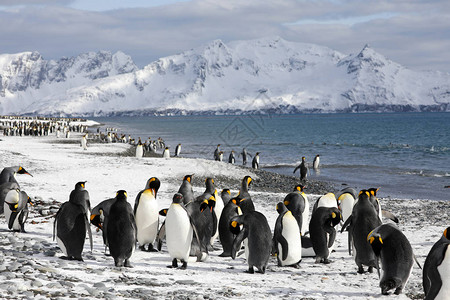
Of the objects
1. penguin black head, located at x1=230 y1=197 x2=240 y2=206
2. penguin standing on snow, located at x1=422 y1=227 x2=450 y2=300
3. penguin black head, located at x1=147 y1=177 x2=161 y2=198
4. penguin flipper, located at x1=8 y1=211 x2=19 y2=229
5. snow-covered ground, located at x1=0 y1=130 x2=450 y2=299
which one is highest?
penguin black head, located at x1=147 y1=177 x2=161 y2=198

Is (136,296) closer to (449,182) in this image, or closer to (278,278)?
(278,278)

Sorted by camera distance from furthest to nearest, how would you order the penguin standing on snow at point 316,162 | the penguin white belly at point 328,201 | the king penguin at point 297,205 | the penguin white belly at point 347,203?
1. the penguin standing on snow at point 316,162
2. the penguin white belly at point 347,203
3. the penguin white belly at point 328,201
4. the king penguin at point 297,205

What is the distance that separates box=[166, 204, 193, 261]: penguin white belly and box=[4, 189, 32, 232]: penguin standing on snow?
9.15 ft

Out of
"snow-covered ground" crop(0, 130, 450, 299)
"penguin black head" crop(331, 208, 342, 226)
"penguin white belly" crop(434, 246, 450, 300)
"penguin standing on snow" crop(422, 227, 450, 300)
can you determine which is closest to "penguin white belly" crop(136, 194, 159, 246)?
"snow-covered ground" crop(0, 130, 450, 299)

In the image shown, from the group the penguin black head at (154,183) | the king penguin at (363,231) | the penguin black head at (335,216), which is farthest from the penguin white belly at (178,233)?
the king penguin at (363,231)

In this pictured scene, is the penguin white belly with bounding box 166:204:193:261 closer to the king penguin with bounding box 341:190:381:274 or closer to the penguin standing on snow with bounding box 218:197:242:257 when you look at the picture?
the penguin standing on snow with bounding box 218:197:242:257

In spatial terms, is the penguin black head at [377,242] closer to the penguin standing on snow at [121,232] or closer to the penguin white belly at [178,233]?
the penguin white belly at [178,233]

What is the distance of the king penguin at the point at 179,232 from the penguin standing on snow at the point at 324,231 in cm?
199

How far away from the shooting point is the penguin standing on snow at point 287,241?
7.73m

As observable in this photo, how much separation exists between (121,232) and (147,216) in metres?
1.21

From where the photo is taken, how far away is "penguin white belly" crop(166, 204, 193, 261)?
7.49 metres

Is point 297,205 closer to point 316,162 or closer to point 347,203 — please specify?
point 347,203

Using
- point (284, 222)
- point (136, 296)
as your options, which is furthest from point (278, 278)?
point (136, 296)

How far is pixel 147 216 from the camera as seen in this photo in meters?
8.25
